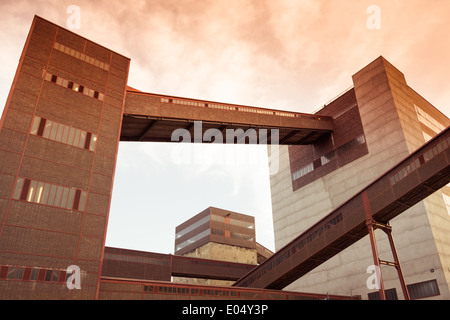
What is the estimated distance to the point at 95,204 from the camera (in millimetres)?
22047

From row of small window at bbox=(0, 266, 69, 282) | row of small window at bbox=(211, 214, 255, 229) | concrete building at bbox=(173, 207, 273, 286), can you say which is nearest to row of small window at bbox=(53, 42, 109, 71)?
row of small window at bbox=(0, 266, 69, 282)

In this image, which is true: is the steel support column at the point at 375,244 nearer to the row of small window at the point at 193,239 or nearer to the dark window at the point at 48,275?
the dark window at the point at 48,275

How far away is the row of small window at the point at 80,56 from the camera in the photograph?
25.2 metres

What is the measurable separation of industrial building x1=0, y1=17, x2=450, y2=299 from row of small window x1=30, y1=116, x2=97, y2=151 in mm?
78

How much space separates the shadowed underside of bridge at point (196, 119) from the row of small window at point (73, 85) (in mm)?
2662

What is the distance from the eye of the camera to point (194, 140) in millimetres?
31875

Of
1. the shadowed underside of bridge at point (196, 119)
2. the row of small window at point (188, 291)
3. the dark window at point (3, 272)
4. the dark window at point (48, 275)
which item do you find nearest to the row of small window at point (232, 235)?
the shadowed underside of bridge at point (196, 119)

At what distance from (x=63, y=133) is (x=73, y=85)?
163 inches

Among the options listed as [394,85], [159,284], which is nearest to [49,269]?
[159,284]

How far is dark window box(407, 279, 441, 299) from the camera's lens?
2536 centimetres

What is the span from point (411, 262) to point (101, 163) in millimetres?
25062

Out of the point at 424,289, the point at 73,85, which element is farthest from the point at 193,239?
the point at 73,85

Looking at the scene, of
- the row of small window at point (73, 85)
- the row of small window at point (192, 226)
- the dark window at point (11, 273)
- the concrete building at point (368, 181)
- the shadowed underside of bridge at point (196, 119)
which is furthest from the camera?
the row of small window at point (192, 226)
